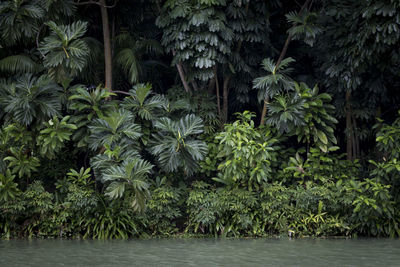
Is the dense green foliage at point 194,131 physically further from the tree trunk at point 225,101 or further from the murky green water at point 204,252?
the murky green water at point 204,252

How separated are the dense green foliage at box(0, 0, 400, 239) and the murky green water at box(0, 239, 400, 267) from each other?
60 centimetres

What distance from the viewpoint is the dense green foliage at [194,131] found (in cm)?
862

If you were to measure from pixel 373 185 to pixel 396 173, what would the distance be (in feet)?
1.50

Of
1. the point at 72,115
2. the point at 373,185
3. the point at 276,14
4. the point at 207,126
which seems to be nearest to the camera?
the point at 373,185

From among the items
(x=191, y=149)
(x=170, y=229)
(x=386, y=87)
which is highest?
(x=386, y=87)

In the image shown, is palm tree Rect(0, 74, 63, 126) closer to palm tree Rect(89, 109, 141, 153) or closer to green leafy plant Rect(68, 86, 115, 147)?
green leafy plant Rect(68, 86, 115, 147)

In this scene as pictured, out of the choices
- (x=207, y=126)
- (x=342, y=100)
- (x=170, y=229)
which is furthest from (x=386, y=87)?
(x=170, y=229)

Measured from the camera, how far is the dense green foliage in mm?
8625

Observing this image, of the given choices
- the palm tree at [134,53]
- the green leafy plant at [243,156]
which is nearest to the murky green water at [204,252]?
the green leafy plant at [243,156]

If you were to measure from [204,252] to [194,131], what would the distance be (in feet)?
8.08

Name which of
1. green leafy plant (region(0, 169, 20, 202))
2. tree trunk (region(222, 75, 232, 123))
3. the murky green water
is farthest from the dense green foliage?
the murky green water

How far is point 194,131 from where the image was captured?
8.90 meters

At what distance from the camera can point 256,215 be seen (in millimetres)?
9031

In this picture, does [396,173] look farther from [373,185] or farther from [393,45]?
[393,45]
